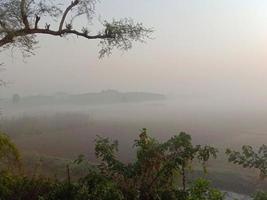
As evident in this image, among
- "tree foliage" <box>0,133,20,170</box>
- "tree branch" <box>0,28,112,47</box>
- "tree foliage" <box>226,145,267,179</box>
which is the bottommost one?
"tree foliage" <box>0,133,20,170</box>

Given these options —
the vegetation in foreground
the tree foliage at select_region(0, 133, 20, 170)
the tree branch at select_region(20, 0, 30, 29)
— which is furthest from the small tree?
the tree branch at select_region(20, 0, 30, 29)

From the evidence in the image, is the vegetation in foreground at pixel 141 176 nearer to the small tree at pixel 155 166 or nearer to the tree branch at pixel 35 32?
the small tree at pixel 155 166

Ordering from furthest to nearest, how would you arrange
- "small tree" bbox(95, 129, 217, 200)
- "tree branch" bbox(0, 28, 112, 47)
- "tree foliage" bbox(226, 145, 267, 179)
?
"tree branch" bbox(0, 28, 112, 47) < "small tree" bbox(95, 129, 217, 200) < "tree foliage" bbox(226, 145, 267, 179)

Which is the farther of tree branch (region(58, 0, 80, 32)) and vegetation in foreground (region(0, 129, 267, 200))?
tree branch (region(58, 0, 80, 32))

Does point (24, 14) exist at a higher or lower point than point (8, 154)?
higher

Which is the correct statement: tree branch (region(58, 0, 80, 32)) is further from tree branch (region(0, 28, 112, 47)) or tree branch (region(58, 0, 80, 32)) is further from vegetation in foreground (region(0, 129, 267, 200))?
vegetation in foreground (region(0, 129, 267, 200))

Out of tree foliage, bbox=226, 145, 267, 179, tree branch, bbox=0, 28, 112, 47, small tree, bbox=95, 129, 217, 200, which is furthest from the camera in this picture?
tree branch, bbox=0, 28, 112, 47

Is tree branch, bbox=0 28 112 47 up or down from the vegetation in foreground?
up

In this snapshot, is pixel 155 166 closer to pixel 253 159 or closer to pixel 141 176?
pixel 141 176

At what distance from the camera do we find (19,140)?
59938mm

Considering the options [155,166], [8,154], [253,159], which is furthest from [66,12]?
[253,159]

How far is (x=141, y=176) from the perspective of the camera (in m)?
9.02

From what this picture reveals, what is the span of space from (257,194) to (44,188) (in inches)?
203

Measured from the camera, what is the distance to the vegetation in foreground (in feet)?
27.5
